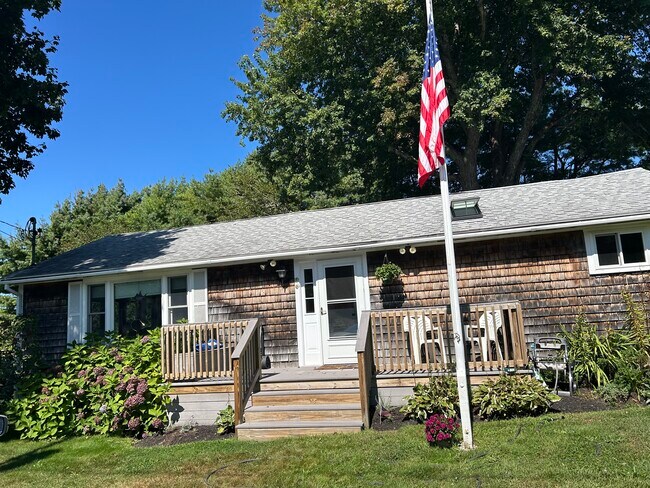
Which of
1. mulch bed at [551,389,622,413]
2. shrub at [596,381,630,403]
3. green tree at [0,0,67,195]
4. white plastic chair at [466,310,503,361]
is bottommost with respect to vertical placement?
mulch bed at [551,389,622,413]

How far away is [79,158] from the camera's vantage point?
22.4m

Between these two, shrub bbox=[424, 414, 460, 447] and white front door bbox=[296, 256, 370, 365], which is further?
white front door bbox=[296, 256, 370, 365]

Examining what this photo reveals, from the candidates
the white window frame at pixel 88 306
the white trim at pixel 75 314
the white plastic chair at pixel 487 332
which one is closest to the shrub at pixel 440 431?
the white plastic chair at pixel 487 332

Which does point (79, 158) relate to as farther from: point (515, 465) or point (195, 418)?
point (515, 465)

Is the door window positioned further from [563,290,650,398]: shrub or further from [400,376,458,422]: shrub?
[563,290,650,398]: shrub

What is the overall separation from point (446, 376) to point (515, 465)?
216cm

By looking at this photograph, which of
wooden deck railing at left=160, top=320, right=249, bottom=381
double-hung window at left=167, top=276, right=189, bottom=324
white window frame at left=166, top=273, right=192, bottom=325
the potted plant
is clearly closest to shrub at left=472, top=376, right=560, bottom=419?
the potted plant

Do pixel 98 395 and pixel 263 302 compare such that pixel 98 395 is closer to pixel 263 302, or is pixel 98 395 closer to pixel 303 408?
pixel 263 302

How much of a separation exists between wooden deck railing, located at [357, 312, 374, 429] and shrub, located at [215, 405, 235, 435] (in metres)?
2.03

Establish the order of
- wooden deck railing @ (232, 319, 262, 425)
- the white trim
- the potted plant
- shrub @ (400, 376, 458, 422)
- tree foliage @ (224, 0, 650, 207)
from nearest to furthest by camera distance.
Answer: shrub @ (400, 376, 458, 422) → wooden deck railing @ (232, 319, 262, 425) → the potted plant → the white trim → tree foliage @ (224, 0, 650, 207)

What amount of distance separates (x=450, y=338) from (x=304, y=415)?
99.5 inches

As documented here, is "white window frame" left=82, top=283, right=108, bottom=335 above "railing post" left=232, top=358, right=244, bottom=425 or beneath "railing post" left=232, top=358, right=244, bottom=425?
above

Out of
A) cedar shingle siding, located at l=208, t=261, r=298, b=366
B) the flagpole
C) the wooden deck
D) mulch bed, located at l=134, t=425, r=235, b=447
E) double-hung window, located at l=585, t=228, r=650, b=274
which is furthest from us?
cedar shingle siding, located at l=208, t=261, r=298, b=366

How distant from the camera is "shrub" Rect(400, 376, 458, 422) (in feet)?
20.3
